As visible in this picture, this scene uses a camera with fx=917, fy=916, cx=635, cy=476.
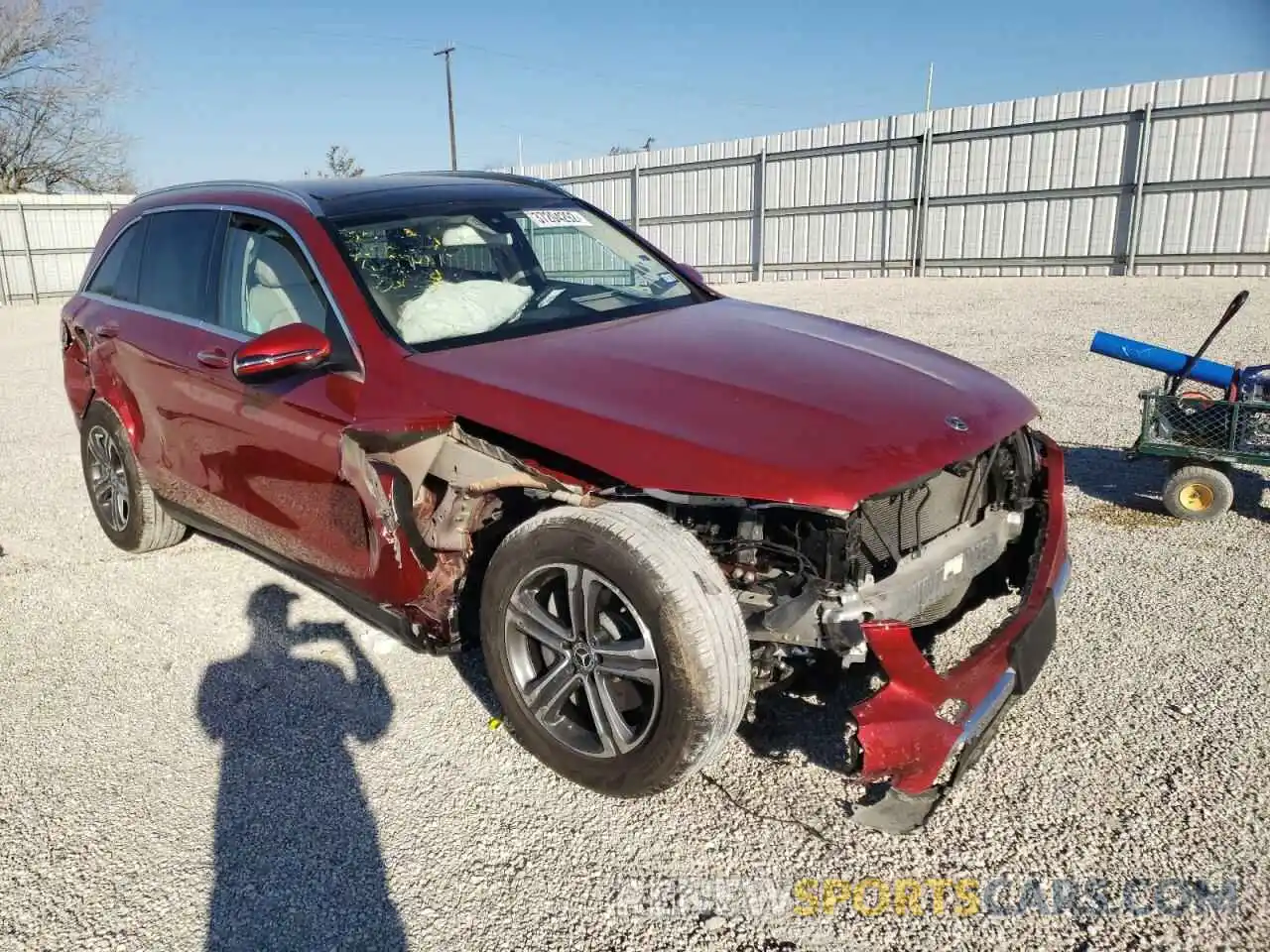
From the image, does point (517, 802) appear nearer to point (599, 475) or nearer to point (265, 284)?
point (599, 475)

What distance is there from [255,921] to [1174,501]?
15.4ft

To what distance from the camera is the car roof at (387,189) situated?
142 inches

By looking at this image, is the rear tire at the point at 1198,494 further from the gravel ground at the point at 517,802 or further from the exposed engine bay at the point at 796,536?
the exposed engine bay at the point at 796,536

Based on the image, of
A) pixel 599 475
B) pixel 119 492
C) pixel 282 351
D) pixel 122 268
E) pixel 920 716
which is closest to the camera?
pixel 920 716

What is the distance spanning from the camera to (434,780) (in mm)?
2834

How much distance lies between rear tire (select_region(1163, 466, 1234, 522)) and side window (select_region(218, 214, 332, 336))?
4.32 m

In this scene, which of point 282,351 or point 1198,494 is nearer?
point 282,351

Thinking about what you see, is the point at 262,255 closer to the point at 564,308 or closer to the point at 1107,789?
the point at 564,308

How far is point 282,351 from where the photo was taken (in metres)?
2.95

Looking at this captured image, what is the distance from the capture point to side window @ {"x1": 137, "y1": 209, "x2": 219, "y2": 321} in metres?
3.95

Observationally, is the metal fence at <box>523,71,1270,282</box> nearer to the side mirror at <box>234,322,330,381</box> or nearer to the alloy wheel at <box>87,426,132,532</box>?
the alloy wheel at <box>87,426,132,532</box>

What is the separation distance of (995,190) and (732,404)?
18.2 metres

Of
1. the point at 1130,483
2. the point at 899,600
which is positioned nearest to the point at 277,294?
the point at 899,600

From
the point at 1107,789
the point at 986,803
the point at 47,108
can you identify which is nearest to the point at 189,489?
the point at 986,803
